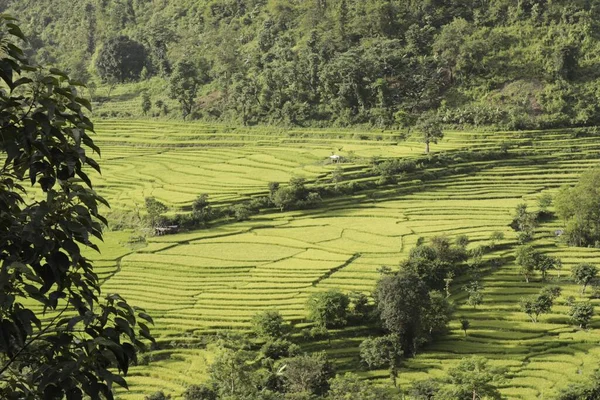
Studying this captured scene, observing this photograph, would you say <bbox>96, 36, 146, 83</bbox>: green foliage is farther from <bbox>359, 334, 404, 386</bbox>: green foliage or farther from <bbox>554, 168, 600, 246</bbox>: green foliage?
<bbox>359, 334, 404, 386</bbox>: green foliage

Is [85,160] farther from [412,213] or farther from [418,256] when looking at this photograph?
[412,213]

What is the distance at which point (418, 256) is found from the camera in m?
31.1

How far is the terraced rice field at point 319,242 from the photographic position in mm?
25547

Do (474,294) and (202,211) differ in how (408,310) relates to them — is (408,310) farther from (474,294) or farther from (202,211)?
(202,211)

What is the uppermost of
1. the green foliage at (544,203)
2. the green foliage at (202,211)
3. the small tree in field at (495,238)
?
the green foliage at (202,211)

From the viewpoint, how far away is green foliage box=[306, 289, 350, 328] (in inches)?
1037

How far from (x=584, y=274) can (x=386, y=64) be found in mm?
32247

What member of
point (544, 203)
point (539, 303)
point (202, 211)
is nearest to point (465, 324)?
point (539, 303)

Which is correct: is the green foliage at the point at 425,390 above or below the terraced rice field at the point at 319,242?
below

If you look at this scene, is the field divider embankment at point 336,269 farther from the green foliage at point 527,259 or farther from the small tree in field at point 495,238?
the green foliage at point 527,259

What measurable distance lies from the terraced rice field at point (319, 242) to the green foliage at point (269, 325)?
124 cm

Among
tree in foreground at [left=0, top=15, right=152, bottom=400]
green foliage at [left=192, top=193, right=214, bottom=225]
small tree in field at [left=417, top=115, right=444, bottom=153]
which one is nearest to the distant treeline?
small tree in field at [left=417, top=115, right=444, bottom=153]

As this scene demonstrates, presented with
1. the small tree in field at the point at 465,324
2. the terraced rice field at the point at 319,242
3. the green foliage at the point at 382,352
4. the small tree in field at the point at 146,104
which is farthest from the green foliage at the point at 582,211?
the small tree in field at the point at 146,104

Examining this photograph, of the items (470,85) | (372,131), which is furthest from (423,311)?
(470,85)
